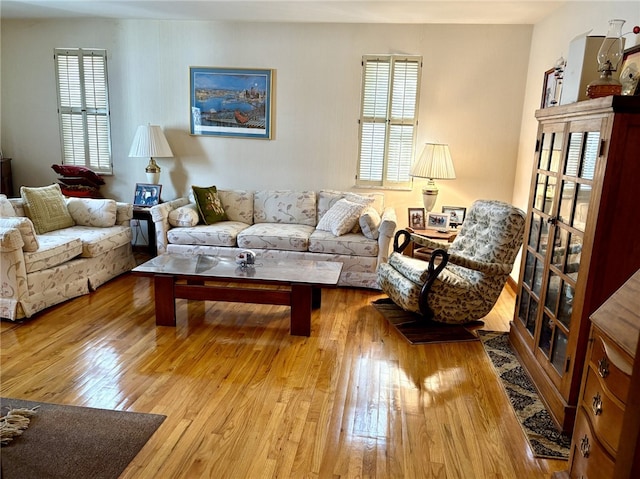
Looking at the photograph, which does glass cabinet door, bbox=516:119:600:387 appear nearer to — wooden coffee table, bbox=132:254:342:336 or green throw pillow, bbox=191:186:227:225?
wooden coffee table, bbox=132:254:342:336

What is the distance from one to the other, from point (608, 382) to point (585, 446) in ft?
1.02

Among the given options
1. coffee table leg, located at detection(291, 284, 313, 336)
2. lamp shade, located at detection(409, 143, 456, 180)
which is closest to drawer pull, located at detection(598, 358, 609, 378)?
coffee table leg, located at detection(291, 284, 313, 336)

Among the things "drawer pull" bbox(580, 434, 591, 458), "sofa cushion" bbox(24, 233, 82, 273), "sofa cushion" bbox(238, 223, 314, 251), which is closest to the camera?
"drawer pull" bbox(580, 434, 591, 458)

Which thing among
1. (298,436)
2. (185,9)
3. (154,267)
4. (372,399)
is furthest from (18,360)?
(185,9)

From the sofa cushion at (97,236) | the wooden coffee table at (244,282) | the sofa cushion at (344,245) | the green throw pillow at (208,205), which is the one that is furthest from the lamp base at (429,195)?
the sofa cushion at (97,236)

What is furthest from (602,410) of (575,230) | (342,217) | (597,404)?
(342,217)

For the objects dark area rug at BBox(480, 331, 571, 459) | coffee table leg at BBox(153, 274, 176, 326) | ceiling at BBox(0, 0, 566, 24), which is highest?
ceiling at BBox(0, 0, 566, 24)

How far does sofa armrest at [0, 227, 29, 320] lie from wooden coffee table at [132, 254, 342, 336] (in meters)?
0.80

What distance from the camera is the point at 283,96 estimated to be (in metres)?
4.88

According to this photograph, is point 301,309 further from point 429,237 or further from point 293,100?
point 293,100

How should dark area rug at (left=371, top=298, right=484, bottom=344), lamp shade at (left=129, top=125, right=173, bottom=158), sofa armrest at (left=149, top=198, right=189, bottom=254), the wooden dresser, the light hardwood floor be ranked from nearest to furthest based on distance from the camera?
the wooden dresser, the light hardwood floor, dark area rug at (left=371, top=298, right=484, bottom=344), sofa armrest at (left=149, top=198, right=189, bottom=254), lamp shade at (left=129, top=125, right=173, bottom=158)

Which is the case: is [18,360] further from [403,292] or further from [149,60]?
[149,60]

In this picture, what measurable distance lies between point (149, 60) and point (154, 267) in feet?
8.94

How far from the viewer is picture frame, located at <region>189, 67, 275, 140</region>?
16.0 ft
